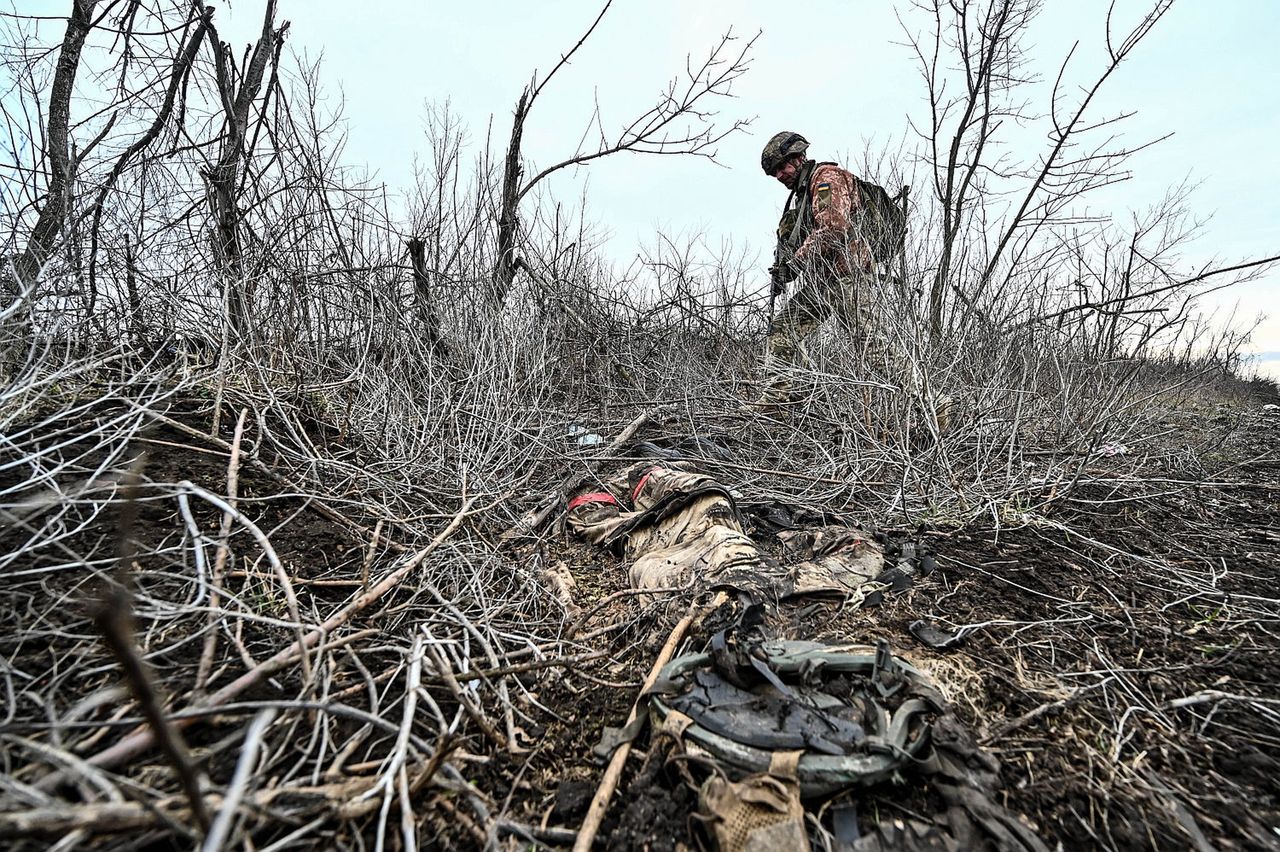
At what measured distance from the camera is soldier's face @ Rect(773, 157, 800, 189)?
15.5ft

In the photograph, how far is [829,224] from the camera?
169 inches

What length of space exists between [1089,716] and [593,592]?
5.61 ft

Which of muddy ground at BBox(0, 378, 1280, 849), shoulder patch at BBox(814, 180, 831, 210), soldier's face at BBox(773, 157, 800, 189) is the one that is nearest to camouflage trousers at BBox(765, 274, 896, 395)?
shoulder patch at BBox(814, 180, 831, 210)

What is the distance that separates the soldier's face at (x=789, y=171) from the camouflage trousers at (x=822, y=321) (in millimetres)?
931

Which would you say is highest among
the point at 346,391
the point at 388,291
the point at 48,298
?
the point at 388,291

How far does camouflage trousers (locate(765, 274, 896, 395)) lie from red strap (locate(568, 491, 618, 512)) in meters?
1.39

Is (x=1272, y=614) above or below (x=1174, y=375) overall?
below

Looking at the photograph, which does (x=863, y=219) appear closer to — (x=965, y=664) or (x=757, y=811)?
(x=965, y=664)

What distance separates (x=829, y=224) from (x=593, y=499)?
272 cm

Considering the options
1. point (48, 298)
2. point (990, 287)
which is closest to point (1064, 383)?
point (990, 287)

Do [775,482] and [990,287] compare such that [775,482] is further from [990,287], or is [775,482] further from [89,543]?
[89,543]

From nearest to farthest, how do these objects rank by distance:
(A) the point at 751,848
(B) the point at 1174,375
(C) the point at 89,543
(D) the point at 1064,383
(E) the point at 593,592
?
(A) the point at 751,848
(C) the point at 89,543
(E) the point at 593,592
(D) the point at 1064,383
(B) the point at 1174,375

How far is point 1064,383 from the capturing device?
3.84 metres

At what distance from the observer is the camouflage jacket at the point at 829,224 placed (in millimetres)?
4211
